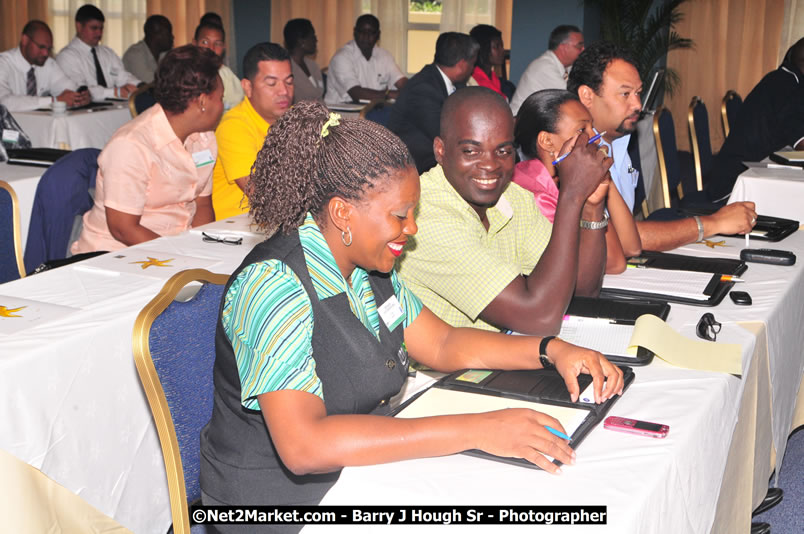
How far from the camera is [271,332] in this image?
1.22 metres

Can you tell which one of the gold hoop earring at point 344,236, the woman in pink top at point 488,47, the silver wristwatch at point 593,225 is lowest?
the silver wristwatch at point 593,225

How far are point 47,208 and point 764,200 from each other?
2997mm

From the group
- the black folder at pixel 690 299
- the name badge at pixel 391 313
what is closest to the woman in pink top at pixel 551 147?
the black folder at pixel 690 299

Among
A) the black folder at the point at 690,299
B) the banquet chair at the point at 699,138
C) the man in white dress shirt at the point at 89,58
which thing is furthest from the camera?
the man in white dress shirt at the point at 89,58

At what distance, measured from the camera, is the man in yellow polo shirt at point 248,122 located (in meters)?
3.25

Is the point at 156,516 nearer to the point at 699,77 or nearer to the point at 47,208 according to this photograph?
the point at 47,208

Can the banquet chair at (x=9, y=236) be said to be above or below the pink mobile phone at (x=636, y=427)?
above

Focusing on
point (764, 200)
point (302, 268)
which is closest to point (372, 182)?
point (302, 268)

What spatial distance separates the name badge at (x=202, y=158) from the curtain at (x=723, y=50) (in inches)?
268

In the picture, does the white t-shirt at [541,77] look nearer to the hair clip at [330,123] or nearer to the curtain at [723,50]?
the curtain at [723,50]

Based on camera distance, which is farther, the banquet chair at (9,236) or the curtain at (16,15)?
the curtain at (16,15)

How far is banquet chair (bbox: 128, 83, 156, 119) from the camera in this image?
500cm

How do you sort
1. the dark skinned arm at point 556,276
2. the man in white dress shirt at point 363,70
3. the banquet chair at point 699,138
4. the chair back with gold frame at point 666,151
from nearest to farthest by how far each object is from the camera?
the dark skinned arm at point 556,276, the chair back with gold frame at point 666,151, the banquet chair at point 699,138, the man in white dress shirt at point 363,70

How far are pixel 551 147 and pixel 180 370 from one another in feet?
4.18
